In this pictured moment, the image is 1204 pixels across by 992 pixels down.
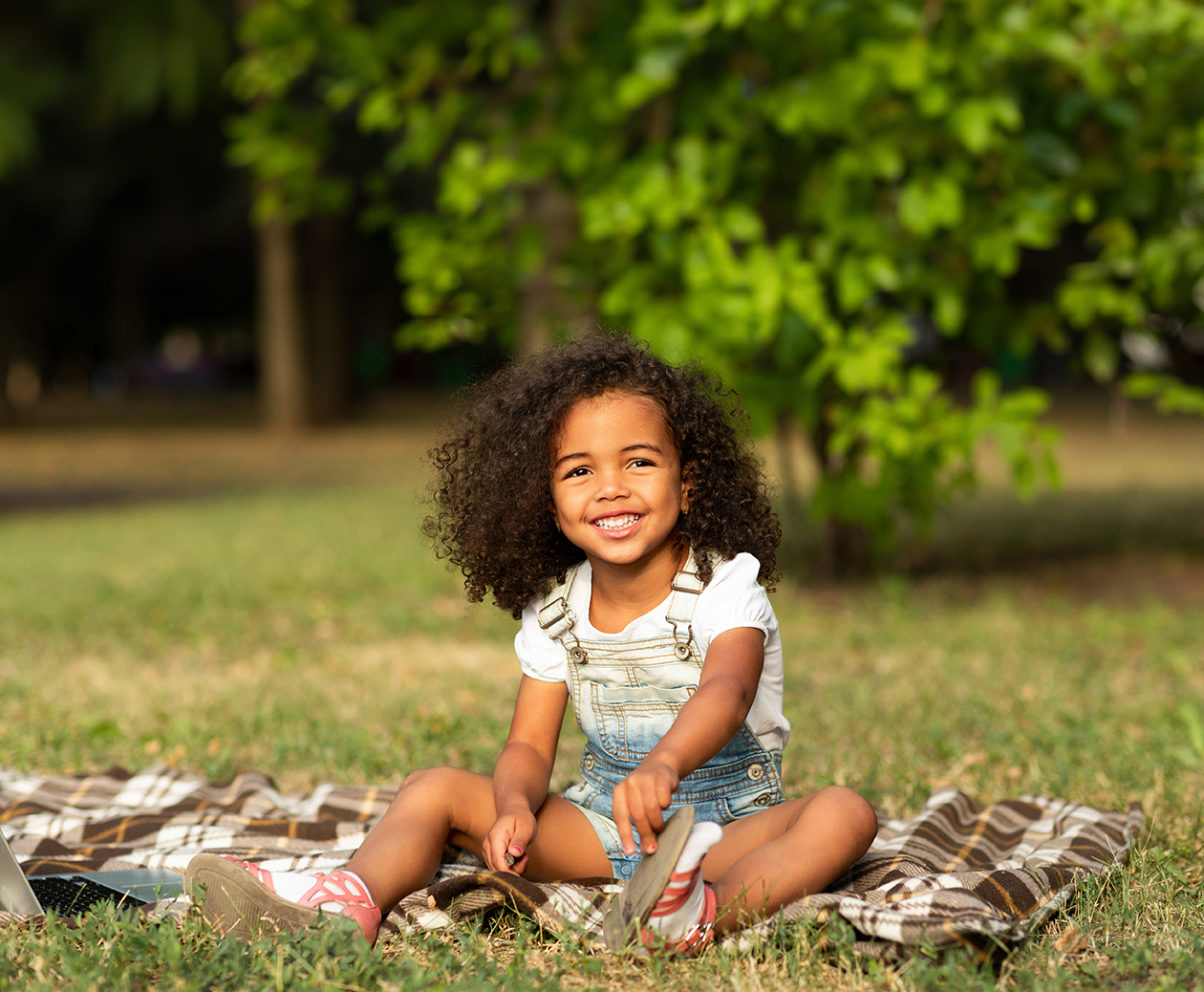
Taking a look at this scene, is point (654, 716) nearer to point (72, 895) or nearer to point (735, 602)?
point (735, 602)

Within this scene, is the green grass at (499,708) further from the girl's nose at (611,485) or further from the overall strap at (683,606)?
the girl's nose at (611,485)

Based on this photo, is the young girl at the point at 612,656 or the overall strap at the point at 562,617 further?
the overall strap at the point at 562,617

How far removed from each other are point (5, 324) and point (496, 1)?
61.6 feet

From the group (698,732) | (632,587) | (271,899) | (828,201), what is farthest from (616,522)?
(828,201)

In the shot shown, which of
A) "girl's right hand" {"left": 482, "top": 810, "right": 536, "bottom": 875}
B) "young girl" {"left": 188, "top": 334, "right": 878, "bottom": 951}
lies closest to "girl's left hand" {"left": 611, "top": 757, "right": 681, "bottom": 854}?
"young girl" {"left": 188, "top": 334, "right": 878, "bottom": 951}

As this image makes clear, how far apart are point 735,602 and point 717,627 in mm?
60

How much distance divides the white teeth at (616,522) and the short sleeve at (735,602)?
0.21 metres

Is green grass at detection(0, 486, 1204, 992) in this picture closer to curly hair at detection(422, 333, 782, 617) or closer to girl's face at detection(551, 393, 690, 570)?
curly hair at detection(422, 333, 782, 617)

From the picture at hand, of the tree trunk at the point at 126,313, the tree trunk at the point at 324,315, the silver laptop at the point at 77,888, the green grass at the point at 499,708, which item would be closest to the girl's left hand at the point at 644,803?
the green grass at the point at 499,708

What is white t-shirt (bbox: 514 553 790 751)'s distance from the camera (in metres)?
2.56

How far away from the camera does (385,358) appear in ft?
130

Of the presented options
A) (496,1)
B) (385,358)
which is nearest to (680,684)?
(496,1)

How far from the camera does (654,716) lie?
267cm

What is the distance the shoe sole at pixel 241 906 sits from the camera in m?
2.30
